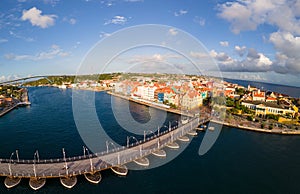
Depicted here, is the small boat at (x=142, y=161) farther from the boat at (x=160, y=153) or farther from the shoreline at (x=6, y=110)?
the shoreline at (x=6, y=110)

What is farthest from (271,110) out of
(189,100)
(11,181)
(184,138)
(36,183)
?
(11,181)

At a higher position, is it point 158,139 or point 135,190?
point 158,139

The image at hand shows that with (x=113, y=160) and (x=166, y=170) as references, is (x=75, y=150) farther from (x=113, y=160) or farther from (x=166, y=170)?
(x=166, y=170)

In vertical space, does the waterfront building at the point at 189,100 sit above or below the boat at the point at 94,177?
→ above

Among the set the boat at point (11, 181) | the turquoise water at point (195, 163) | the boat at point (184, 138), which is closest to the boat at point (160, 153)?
the turquoise water at point (195, 163)

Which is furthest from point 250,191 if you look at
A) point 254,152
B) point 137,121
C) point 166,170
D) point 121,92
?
point 121,92

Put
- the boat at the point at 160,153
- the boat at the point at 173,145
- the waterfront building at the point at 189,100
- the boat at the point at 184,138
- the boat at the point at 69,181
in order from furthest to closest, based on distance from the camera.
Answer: the waterfront building at the point at 189,100 < the boat at the point at 184,138 < the boat at the point at 173,145 < the boat at the point at 160,153 < the boat at the point at 69,181
